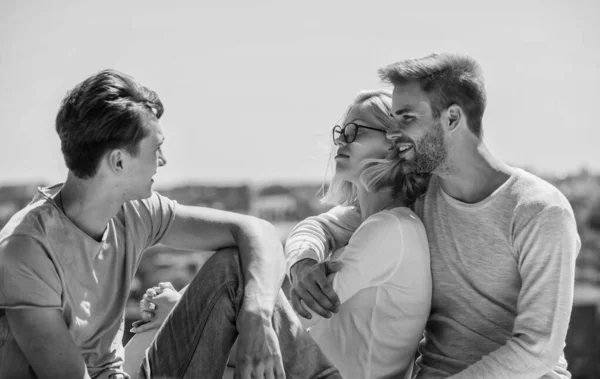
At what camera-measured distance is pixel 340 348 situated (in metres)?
2.43

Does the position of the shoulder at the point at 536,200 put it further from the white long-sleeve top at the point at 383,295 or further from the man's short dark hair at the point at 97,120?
the man's short dark hair at the point at 97,120

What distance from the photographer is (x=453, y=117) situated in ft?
7.86

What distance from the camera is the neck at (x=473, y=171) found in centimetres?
235

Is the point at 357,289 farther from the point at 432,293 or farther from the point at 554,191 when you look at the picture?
the point at 554,191

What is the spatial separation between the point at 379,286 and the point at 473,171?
460mm

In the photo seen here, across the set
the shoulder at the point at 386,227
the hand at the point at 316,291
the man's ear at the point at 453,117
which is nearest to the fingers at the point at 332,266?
the hand at the point at 316,291

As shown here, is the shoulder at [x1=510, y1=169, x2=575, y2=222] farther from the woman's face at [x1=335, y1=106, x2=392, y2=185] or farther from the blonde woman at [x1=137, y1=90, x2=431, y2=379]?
the woman's face at [x1=335, y1=106, x2=392, y2=185]

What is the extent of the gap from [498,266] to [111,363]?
116cm

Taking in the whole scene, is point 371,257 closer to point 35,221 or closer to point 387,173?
point 387,173

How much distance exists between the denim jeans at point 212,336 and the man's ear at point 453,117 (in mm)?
786

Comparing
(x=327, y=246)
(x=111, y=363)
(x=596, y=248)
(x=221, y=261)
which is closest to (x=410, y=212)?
(x=327, y=246)

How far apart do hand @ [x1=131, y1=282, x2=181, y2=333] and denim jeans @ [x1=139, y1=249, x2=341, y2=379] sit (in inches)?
14.9

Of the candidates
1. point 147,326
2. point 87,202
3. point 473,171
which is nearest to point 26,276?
point 87,202

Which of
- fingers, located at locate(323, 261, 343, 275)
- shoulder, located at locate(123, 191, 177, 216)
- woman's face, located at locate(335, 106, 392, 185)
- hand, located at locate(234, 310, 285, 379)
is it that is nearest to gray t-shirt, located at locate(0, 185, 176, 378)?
shoulder, located at locate(123, 191, 177, 216)
